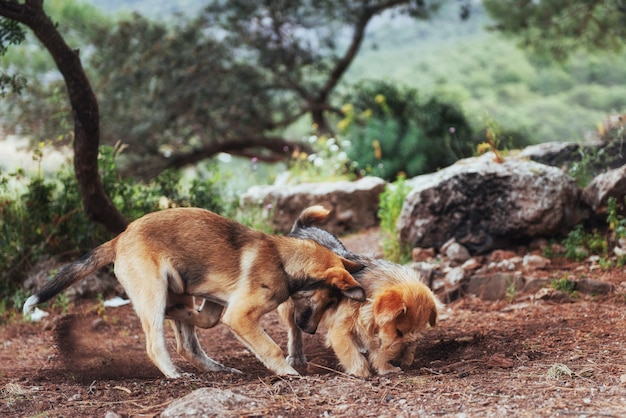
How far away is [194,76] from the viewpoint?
18.7 m

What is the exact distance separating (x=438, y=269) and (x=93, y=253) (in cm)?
442

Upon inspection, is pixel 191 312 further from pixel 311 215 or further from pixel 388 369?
pixel 388 369

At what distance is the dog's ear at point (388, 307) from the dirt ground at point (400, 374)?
1.35 feet

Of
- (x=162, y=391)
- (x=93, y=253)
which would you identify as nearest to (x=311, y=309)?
(x=162, y=391)

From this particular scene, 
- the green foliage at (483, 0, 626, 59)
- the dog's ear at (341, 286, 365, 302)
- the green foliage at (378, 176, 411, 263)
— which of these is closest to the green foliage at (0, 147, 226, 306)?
the green foliage at (378, 176, 411, 263)

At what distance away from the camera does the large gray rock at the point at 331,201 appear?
1269 cm

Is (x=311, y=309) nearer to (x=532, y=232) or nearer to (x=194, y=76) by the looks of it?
(x=532, y=232)

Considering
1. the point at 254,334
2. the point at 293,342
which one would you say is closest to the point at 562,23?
the point at 293,342

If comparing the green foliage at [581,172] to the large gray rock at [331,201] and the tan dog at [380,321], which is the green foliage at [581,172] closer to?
the large gray rock at [331,201]

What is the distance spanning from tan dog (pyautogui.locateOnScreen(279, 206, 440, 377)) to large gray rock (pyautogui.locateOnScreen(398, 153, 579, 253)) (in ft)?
11.4

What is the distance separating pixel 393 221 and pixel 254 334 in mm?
5361

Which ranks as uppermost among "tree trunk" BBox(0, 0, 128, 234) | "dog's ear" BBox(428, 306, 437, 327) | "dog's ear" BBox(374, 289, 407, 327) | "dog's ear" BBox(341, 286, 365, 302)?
"tree trunk" BBox(0, 0, 128, 234)

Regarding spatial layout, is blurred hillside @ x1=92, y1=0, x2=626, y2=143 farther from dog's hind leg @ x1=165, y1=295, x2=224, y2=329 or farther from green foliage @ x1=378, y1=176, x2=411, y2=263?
dog's hind leg @ x1=165, y1=295, x2=224, y2=329

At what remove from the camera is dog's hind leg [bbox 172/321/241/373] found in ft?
19.3
